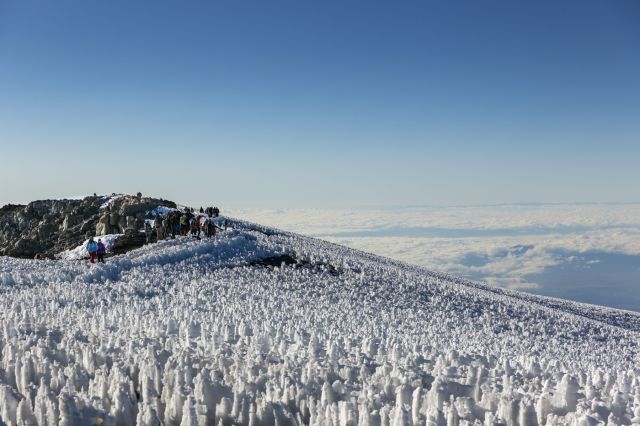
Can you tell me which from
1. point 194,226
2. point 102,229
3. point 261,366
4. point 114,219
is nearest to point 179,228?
point 194,226

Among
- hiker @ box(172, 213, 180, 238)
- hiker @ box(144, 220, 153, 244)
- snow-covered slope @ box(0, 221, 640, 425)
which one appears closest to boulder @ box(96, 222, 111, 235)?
hiker @ box(144, 220, 153, 244)

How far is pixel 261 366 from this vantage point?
12008mm

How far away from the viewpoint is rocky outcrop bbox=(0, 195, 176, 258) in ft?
177

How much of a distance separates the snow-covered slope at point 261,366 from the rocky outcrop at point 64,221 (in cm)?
2460

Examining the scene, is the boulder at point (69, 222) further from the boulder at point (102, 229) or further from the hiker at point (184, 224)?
the hiker at point (184, 224)

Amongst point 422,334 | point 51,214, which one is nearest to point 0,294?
point 422,334

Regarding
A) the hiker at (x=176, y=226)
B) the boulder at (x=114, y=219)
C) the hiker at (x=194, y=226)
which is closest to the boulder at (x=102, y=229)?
the boulder at (x=114, y=219)

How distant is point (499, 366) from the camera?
13031 mm

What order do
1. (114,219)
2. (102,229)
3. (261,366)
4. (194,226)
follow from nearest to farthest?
(261,366), (194,226), (114,219), (102,229)

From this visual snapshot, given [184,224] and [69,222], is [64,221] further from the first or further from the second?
[184,224]

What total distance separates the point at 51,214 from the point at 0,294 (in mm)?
48631

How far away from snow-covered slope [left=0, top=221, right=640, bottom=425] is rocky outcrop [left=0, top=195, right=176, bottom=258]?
24.6 metres

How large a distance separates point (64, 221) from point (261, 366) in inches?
2291

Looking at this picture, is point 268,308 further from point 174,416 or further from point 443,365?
point 174,416
